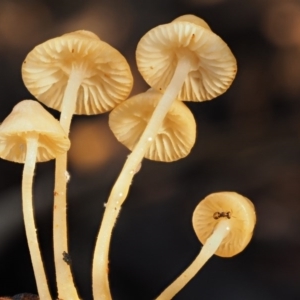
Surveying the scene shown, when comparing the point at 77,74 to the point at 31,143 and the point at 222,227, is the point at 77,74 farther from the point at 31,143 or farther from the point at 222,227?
the point at 222,227

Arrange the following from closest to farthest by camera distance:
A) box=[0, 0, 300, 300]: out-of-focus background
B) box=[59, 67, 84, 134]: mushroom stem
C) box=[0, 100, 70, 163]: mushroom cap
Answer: box=[0, 100, 70, 163]: mushroom cap, box=[59, 67, 84, 134]: mushroom stem, box=[0, 0, 300, 300]: out-of-focus background

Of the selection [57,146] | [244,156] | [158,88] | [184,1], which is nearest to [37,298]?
[57,146]

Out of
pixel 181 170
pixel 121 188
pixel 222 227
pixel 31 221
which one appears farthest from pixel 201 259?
pixel 181 170

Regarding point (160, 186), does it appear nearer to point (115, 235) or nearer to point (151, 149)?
point (115, 235)

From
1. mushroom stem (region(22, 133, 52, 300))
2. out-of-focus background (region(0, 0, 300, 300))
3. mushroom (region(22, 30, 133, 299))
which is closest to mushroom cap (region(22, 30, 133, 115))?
mushroom (region(22, 30, 133, 299))

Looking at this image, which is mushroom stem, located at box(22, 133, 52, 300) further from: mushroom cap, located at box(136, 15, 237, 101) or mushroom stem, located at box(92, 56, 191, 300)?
mushroom cap, located at box(136, 15, 237, 101)
